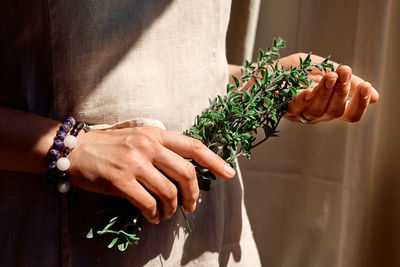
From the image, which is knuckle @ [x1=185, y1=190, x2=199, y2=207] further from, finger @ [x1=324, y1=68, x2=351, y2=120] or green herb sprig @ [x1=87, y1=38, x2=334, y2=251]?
finger @ [x1=324, y1=68, x2=351, y2=120]

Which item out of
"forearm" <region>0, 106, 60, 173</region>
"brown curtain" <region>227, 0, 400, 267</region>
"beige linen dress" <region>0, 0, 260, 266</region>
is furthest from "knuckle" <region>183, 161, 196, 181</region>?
"brown curtain" <region>227, 0, 400, 267</region>

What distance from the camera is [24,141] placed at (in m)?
0.59

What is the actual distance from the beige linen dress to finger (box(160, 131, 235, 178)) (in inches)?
Answer: 2.3

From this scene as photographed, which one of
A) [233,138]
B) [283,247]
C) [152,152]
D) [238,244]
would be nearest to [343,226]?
[283,247]

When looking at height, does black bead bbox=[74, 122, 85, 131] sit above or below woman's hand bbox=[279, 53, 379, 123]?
below

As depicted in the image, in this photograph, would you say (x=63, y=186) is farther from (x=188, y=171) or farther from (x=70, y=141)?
(x=188, y=171)

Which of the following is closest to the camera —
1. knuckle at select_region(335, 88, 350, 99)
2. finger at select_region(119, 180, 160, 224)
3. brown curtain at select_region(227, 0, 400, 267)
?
finger at select_region(119, 180, 160, 224)

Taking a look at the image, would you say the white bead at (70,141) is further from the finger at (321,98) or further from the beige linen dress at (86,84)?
the finger at (321,98)

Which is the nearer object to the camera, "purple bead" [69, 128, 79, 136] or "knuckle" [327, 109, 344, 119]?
"purple bead" [69, 128, 79, 136]

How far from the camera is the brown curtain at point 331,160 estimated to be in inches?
44.9


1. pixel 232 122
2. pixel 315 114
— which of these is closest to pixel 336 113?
pixel 315 114

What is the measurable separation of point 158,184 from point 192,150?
2.9 inches

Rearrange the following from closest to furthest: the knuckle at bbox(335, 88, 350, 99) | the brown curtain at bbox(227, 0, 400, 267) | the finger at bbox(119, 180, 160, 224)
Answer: the finger at bbox(119, 180, 160, 224) → the knuckle at bbox(335, 88, 350, 99) → the brown curtain at bbox(227, 0, 400, 267)

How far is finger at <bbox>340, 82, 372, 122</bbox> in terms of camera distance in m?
0.71
